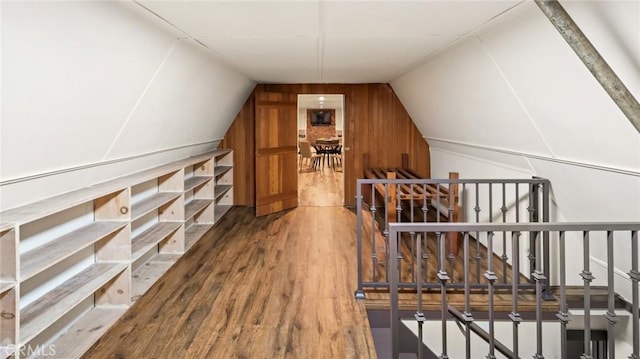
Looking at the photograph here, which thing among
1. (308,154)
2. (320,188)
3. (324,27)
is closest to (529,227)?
(324,27)

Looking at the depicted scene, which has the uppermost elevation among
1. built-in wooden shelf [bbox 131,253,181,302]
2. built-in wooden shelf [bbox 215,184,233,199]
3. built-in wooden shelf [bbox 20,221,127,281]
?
built-in wooden shelf [bbox 215,184,233,199]

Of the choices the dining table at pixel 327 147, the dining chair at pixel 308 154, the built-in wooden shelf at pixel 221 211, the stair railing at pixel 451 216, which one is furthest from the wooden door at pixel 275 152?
the dining table at pixel 327 147

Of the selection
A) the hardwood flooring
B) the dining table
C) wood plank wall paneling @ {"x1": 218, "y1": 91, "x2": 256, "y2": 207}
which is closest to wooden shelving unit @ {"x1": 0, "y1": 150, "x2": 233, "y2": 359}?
wood plank wall paneling @ {"x1": 218, "y1": 91, "x2": 256, "y2": 207}

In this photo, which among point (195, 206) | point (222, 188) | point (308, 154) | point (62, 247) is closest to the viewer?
point (62, 247)

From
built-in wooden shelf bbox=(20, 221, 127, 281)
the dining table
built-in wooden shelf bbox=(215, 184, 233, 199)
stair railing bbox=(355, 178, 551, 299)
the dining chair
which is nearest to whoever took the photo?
built-in wooden shelf bbox=(20, 221, 127, 281)

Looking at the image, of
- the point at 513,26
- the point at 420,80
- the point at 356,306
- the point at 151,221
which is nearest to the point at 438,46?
the point at 513,26

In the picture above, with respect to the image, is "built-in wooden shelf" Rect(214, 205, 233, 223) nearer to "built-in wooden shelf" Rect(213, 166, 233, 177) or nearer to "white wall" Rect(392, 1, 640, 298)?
"built-in wooden shelf" Rect(213, 166, 233, 177)

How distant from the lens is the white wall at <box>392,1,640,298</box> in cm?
165

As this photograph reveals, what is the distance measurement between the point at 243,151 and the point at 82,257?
136 inches

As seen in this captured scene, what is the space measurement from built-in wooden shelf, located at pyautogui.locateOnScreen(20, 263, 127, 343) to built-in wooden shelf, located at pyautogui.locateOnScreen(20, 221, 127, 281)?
0.25 metres

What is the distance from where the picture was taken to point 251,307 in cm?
262

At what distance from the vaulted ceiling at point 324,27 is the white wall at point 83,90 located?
0.19 meters

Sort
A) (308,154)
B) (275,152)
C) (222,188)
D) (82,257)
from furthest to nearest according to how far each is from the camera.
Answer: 1. (308,154)
2. (222,188)
3. (275,152)
4. (82,257)

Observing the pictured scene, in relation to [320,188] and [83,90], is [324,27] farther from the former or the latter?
[320,188]
